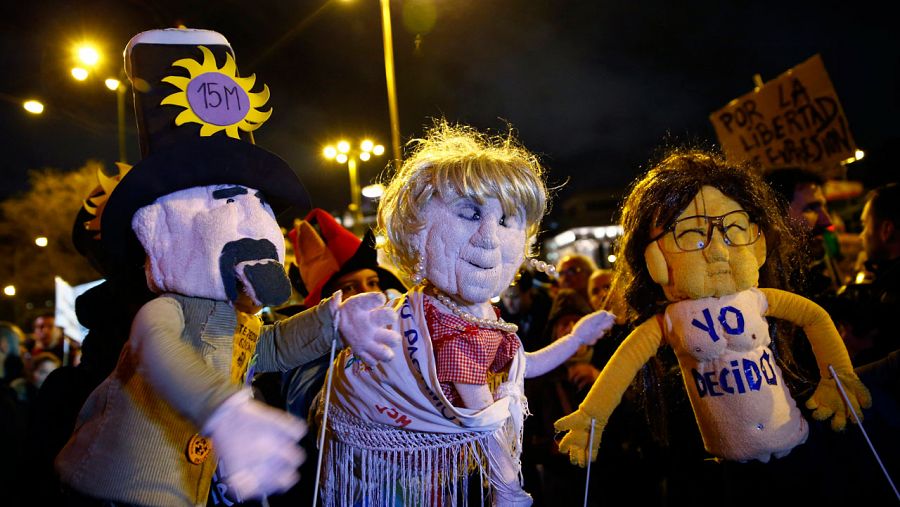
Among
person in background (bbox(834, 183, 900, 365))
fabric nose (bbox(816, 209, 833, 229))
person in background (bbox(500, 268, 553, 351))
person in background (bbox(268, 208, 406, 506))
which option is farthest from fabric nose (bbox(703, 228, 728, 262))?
fabric nose (bbox(816, 209, 833, 229))

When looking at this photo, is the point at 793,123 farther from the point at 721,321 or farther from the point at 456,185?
the point at 456,185

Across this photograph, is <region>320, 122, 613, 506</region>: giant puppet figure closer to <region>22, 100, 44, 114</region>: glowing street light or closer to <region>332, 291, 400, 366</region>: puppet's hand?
<region>332, 291, 400, 366</region>: puppet's hand

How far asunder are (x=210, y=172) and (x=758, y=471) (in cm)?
240

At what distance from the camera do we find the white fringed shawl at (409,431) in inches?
78.7

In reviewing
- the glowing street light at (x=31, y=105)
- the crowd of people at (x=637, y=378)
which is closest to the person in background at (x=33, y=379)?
the crowd of people at (x=637, y=378)

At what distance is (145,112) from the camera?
202 centimetres

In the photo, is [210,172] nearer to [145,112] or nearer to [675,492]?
[145,112]

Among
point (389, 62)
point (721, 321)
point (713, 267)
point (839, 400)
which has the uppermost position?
point (389, 62)

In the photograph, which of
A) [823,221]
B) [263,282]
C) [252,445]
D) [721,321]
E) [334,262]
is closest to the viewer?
[252,445]

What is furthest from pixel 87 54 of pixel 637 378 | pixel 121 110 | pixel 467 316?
pixel 637 378

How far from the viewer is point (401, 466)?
2070 millimetres

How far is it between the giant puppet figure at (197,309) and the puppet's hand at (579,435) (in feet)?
2.98

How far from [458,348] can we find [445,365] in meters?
0.08

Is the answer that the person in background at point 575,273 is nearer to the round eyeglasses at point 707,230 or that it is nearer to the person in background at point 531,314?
the person in background at point 531,314
